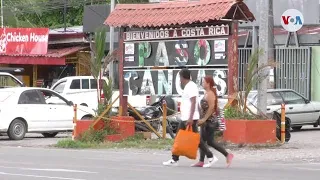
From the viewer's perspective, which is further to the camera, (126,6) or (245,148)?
(126,6)

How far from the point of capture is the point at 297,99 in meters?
28.5

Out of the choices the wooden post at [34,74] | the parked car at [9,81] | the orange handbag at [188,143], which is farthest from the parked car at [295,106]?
the wooden post at [34,74]

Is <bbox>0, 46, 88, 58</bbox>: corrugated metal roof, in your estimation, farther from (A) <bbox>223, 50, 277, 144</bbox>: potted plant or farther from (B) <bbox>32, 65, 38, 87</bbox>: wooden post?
(A) <bbox>223, 50, 277, 144</bbox>: potted plant

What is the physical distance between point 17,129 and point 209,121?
1096 cm

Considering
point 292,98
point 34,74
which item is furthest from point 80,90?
point 34,74

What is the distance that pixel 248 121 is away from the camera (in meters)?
20.2

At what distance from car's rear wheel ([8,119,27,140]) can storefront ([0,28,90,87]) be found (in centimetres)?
1745

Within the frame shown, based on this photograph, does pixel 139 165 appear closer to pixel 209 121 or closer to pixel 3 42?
pixel 209 121

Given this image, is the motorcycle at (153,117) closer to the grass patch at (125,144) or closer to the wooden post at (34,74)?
the grass patch at (125,144)

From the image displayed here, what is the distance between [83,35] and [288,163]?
2833cm

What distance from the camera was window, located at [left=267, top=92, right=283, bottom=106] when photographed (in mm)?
27844

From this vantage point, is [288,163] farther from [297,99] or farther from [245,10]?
[297,99]

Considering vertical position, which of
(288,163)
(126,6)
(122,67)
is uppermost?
(126,6)

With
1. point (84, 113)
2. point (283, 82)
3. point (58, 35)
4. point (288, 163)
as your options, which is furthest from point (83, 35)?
point (288, 163)
